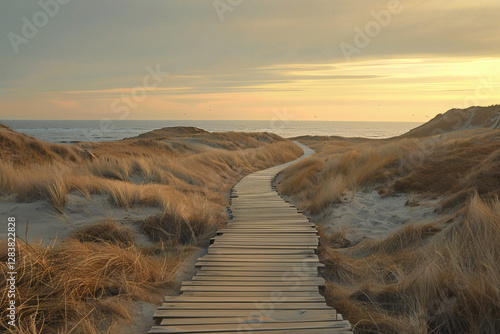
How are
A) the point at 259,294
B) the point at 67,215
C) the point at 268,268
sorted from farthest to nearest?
1. the point at 67,215
2. the point at 268,268
3. the point at 259,294

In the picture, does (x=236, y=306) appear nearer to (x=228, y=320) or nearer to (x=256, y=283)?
(x=228, y=320)

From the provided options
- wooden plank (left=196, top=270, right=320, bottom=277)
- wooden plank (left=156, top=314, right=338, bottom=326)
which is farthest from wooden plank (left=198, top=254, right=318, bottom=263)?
wooden plank (left=156, top=314, right=338, bottom=326)

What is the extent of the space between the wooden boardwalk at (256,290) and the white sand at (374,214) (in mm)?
1273

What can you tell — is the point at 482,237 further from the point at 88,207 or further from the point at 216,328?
the point at 88,207

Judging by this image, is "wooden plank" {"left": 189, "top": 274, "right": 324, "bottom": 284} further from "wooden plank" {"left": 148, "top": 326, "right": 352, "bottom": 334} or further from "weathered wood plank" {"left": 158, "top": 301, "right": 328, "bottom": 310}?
"wooden plank" {"left": 148, "top": 326, "right": 352, "bottom": 334}

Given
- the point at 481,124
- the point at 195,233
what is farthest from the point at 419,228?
the point at 481,124

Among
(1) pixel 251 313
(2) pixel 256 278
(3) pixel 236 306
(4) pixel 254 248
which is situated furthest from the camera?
(4) pixel 254 248

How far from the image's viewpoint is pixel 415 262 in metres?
5.16

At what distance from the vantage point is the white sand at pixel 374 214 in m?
7.30

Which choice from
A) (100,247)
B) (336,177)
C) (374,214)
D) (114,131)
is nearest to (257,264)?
(100,247)

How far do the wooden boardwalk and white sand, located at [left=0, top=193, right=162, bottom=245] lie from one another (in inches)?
72.5

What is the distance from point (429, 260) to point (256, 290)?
228cm

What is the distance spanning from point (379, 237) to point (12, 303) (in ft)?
19.7

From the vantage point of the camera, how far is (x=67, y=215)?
6.43 metres
